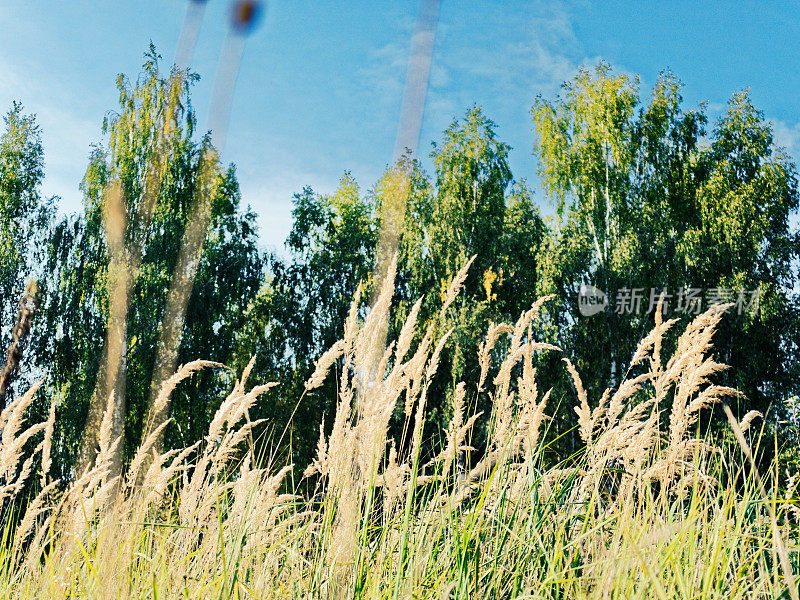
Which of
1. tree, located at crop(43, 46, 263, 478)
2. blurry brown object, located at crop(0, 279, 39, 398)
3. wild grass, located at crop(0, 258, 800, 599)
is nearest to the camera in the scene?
blurry brown object, located at crop(0, 279, 39, 398)

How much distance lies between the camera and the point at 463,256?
12773 mm

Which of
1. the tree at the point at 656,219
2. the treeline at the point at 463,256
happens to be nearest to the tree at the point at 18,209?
the treeline at the point at 463,256
